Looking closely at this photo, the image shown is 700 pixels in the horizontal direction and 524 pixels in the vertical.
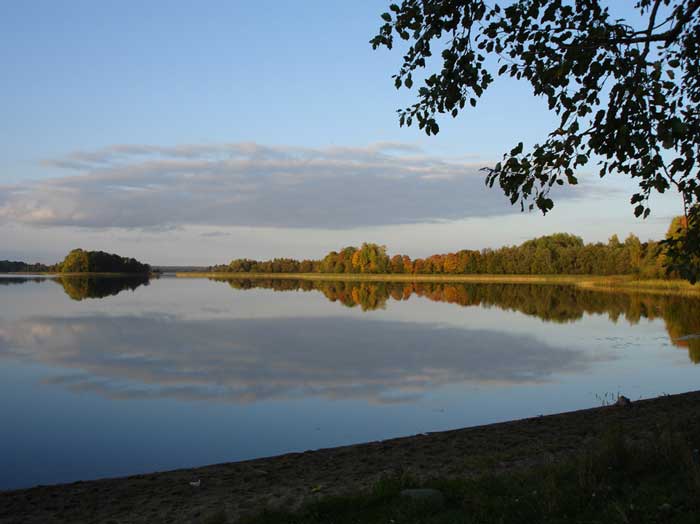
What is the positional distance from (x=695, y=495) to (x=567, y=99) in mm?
3109

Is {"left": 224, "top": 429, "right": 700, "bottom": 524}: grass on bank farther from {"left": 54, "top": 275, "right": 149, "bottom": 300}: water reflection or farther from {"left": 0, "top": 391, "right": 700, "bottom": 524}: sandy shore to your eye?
{"left": 54, "top": 275, "right": 149, "bottom": 300}: water reflection

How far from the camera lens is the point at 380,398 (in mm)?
10930

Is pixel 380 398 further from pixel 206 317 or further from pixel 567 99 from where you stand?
pixel 206 317

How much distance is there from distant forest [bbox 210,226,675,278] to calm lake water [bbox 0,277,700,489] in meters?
52.0

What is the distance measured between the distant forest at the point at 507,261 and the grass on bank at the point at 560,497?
213ft

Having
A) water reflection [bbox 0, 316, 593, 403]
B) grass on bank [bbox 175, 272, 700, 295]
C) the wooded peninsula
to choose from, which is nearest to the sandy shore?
water reflection [bbox 0, 316, 593, 403]

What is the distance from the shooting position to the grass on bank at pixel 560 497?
408 centimetres

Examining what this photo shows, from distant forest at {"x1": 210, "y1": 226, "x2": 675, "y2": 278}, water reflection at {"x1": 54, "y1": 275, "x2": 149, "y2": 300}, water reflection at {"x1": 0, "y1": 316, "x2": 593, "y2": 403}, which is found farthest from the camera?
distant forest at {"x1": 210, "y1": 226, "x2": 675, "y2": 278}

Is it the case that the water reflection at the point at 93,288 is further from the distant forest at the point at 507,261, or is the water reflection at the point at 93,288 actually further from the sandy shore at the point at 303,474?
the distant forest at the point at 507,261

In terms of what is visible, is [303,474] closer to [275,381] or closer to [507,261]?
[275,381]

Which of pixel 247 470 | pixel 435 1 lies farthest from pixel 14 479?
pixel 435 1

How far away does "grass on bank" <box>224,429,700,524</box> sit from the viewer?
161 inches

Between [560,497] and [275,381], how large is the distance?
28.7 feet

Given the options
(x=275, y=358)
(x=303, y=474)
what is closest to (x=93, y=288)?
(x=275, y=358)
